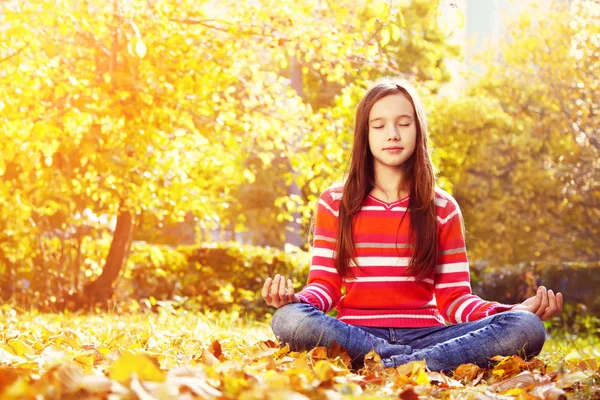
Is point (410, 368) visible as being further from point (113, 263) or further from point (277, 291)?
point (113, 263)

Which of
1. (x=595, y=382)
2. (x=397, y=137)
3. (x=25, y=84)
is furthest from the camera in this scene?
(x=25, y=84)

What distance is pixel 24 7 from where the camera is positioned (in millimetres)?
4984

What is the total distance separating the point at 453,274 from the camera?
3.38 meters

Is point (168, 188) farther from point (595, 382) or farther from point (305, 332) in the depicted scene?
point (595, 382)

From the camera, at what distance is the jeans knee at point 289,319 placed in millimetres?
2943

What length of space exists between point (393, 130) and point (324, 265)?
67 centimetres

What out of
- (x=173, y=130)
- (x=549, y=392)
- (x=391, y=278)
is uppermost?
(x=173, y=130)

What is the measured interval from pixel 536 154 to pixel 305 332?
45.3ft

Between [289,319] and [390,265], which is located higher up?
[390,265]

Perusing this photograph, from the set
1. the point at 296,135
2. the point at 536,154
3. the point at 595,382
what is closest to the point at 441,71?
the point at 536,154

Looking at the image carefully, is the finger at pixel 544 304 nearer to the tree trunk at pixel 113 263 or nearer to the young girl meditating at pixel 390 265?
the young girl meditating at pixel 390 265

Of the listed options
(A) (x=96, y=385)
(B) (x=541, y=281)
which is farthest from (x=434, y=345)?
(B) (x=541, y=281)

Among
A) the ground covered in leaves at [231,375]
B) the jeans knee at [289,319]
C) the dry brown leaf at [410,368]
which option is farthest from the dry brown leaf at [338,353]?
the dry brown leaf at [410,368]

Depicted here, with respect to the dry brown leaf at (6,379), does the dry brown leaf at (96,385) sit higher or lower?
lower
